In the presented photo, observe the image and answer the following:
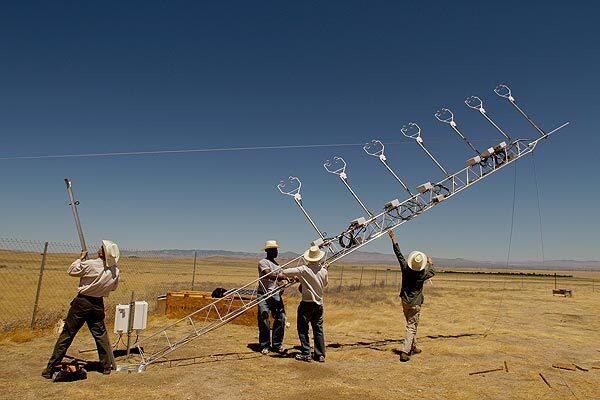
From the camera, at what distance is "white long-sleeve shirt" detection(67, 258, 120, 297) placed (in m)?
7.58

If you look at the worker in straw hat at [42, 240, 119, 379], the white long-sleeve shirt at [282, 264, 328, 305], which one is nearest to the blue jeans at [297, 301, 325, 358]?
the white long-sleeve shirt at [282, 264, 328, 305]

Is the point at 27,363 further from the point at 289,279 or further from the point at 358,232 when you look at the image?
the point at 358,232

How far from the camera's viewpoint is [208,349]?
10.2m

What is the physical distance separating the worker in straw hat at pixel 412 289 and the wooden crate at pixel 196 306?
4.99 meters

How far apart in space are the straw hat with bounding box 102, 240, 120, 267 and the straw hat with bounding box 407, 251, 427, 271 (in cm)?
605

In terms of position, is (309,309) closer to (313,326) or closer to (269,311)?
(313,326)

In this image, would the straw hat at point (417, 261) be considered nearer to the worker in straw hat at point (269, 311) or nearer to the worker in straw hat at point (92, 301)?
the worker in straw hat at point (269, 311)

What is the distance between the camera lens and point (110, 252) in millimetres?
7750

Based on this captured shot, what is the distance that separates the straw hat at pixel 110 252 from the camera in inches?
305

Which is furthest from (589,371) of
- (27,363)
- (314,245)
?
(27,363)

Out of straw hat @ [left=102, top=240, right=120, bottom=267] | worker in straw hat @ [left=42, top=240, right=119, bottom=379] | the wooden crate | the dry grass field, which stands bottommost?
the dry grass field

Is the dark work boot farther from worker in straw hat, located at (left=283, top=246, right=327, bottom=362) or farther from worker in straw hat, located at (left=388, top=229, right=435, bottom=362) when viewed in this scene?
worker in straw hat, located at (left=388, top=229, right=435, bottom=362)

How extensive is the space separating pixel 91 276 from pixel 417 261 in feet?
21.4

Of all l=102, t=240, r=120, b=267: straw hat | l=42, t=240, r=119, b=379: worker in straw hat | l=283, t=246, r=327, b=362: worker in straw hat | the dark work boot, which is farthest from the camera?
l=283, t=246, r=327, b=362: worker in straw hat
